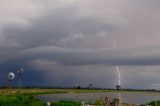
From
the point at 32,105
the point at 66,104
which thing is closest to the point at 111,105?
the point at 66,104

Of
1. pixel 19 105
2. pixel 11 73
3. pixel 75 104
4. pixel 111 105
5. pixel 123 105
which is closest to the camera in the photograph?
pixel 19 105

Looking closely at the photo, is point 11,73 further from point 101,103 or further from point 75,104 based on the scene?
point 75,104

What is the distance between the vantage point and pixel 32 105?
205ft

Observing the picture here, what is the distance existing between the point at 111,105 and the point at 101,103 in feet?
19.3

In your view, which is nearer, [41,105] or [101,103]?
[41,105]

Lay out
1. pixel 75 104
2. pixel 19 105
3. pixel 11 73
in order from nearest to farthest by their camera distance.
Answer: pixel 19 105 → pixel 75 104 → pixel 11 73

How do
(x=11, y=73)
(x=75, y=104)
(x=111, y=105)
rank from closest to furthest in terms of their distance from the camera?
(x=75, y=104)
(x=111, y=105)
(x=11, y=73)

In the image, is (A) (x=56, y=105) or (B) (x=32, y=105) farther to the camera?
(A) (x=56, y=105)

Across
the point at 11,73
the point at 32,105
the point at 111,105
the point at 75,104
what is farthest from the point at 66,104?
the point at 11,73

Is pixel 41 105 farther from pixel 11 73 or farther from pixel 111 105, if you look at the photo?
pixel 11 73

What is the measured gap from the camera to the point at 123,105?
78188 millimetres

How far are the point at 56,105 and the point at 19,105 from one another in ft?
27.5

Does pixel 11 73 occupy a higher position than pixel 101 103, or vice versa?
pixel 11 73

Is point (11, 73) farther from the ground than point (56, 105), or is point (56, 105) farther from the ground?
point (11, 73)
